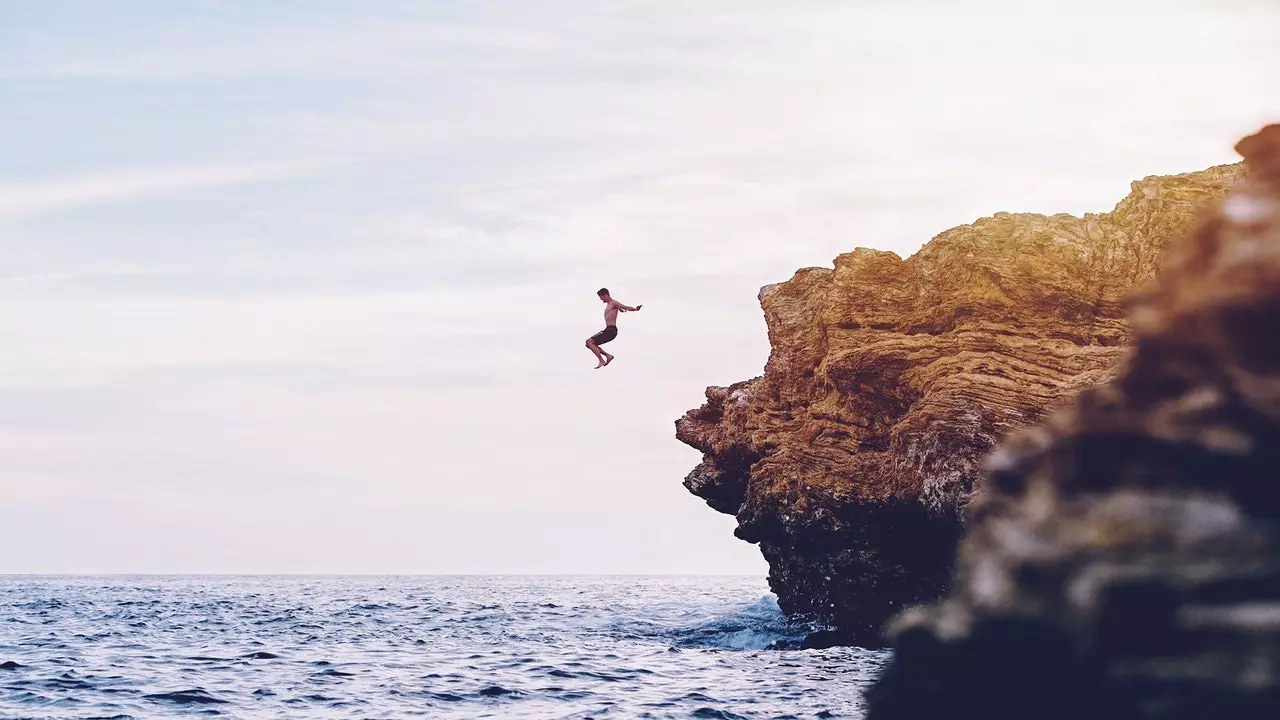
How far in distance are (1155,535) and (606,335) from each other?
2525 cm

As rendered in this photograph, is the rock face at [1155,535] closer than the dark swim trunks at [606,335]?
Yes

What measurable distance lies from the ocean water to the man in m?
7.64

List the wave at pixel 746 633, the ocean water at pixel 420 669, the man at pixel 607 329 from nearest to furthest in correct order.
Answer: the ocean water at pixel 420 669
the man at pixel 607 329
the wave at pixel 746 633

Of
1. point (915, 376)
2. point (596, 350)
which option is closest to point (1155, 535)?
point (596, 350)

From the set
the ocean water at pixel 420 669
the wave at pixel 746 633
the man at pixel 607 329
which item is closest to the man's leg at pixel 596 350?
the man at pixel 607 329

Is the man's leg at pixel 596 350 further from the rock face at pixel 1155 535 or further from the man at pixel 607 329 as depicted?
the rock face at pixel 1155 535

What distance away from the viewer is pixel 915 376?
34125 millimetres

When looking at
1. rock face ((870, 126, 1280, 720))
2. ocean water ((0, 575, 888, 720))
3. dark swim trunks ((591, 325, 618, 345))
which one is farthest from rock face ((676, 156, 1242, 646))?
rock face ((870, 126, 1280, 720))

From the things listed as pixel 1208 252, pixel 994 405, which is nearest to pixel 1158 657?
pixel 1208 252

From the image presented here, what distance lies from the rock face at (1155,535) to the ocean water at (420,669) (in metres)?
15.8

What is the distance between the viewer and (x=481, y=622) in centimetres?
5138

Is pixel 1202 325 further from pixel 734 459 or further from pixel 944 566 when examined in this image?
pixel 734 459

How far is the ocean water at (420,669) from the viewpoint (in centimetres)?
2175

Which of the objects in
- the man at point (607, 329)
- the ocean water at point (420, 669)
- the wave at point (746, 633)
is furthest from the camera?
the wave at point (746, 633)
